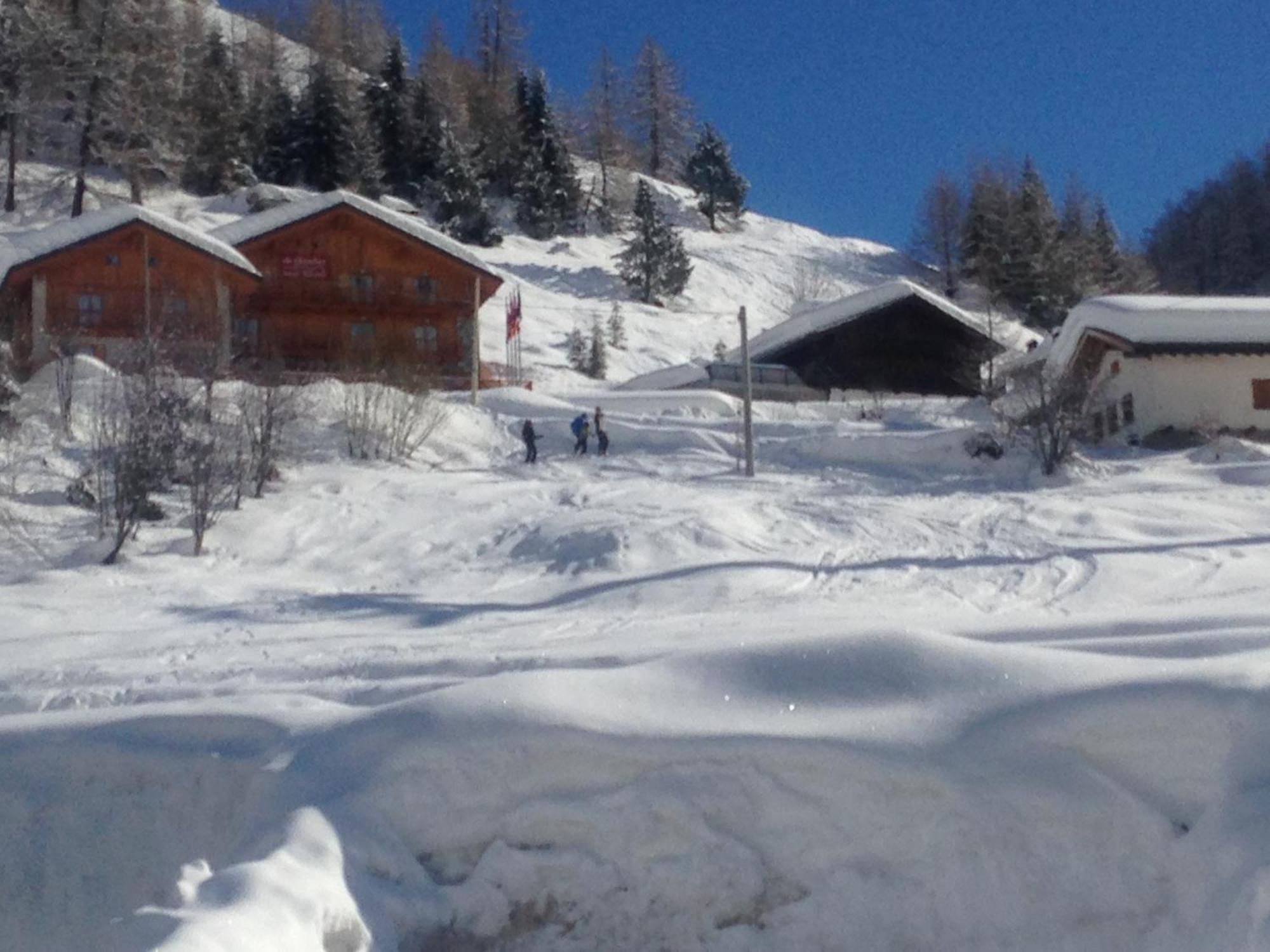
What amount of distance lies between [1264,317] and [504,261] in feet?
131

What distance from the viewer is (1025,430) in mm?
25469

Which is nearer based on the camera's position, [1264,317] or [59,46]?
[1264,317]

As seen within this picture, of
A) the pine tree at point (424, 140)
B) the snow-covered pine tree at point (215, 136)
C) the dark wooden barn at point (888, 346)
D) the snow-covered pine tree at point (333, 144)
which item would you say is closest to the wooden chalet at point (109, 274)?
the dark wooden barn at point (888, 346)

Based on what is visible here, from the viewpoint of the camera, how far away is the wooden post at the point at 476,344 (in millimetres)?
34000

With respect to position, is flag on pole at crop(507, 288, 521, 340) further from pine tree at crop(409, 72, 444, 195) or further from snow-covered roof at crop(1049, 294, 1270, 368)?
pine tree at crop(409, 72, 444, 195)

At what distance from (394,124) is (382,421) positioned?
48527mm

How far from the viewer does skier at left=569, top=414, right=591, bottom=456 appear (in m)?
28.5

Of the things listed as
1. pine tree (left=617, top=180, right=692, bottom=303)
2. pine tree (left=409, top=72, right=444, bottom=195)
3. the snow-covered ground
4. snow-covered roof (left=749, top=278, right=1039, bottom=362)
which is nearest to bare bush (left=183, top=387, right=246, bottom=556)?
the snow-covered ground

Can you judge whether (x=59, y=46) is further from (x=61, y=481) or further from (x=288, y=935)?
(x=288, y=935)

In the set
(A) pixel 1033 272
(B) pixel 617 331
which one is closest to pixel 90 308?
(B) pixel 617 331

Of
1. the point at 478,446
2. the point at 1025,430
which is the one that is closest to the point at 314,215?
the point at 478,446

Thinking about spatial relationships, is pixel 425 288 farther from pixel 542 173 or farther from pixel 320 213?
pixel 542 173

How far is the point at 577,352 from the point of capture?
170 ft

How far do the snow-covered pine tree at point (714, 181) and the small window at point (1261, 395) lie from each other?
54979 mm
